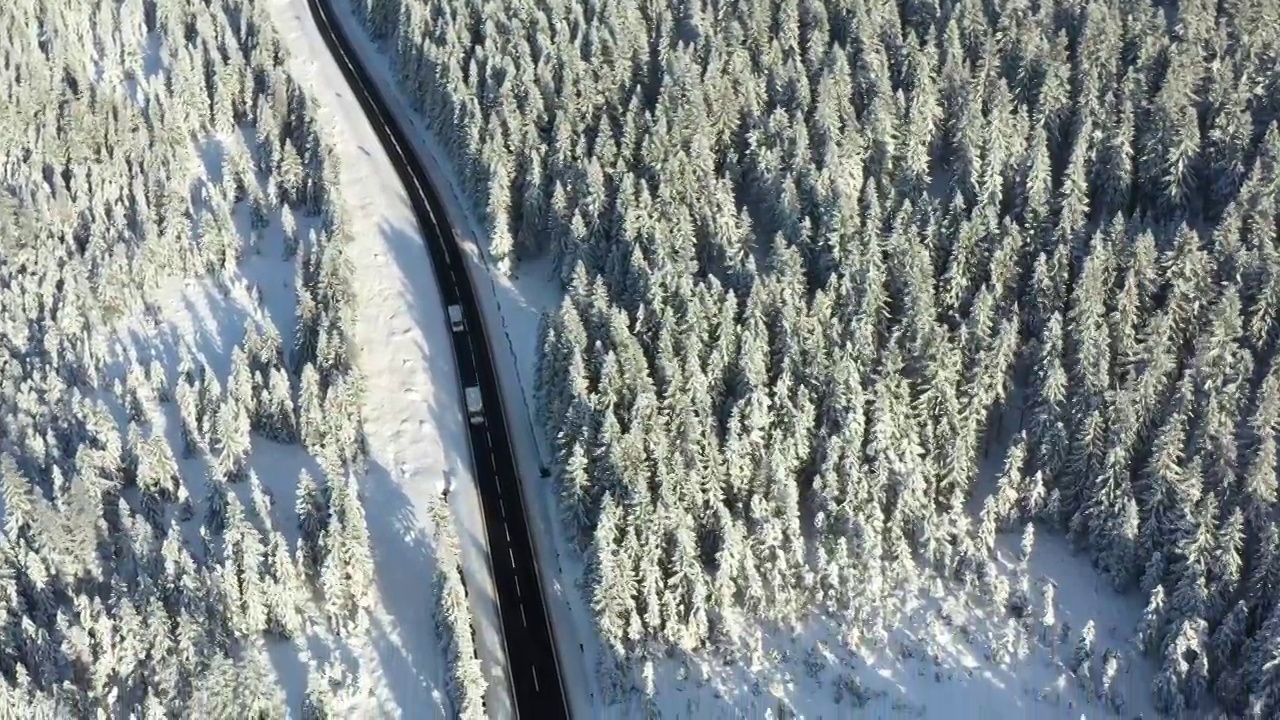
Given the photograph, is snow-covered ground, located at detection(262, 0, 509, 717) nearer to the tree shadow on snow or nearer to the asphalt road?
the tree shadow on snow

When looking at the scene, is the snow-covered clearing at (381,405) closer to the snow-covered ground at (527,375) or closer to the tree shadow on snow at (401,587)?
the tree shadow on snow at (401,587)

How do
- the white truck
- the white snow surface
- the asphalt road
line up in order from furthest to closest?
the white truck → the asphalt road → the white snow surface

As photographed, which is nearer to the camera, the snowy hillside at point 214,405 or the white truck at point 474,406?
the snowy hillside at point 214,405

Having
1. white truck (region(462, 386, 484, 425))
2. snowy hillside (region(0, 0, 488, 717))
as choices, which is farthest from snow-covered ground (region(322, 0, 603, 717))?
snowy hillside (region(0, 0, 488, 717))

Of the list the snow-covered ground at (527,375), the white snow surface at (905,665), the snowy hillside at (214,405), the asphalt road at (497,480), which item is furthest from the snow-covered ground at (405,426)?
the white snow surface at (905,665)

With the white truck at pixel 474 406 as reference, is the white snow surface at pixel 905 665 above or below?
below

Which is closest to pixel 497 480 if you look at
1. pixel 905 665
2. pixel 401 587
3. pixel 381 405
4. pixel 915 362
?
pixel 401 587

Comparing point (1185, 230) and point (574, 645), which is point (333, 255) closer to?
point (574, 645)
